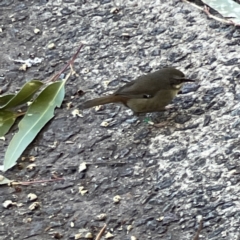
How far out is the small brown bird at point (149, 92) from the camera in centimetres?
328

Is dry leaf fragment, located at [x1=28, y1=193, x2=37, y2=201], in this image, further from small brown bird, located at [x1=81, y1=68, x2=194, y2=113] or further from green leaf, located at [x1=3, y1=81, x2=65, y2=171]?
small brown bird, located at [x1=81, y1=68, x2=194, y2=113]

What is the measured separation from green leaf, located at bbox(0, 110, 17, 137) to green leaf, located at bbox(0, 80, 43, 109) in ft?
0.14

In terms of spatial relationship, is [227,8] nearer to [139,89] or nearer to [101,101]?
[139,89]

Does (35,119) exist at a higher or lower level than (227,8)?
lower

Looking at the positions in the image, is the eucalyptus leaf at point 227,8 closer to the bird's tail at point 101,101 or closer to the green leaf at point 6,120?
the bird's tail at point 101,101

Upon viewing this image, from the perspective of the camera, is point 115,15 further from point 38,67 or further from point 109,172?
point 109,172

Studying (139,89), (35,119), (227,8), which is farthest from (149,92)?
(227,8)

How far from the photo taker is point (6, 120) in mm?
3459

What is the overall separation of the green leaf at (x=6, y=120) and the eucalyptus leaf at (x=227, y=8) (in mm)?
1381

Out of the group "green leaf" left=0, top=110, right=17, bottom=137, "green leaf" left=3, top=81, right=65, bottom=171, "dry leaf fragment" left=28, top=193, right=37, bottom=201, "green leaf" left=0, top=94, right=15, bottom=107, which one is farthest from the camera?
"green leaf" left=0, top=94, right=15, bottom=107

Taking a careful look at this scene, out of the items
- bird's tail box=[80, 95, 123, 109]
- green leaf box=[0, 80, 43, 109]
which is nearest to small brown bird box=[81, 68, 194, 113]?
bird's tail box=[80, 95, 123, 109]

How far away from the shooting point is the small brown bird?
129 inches

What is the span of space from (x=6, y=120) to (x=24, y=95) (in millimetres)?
174

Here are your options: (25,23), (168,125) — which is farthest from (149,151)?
(25,23)
